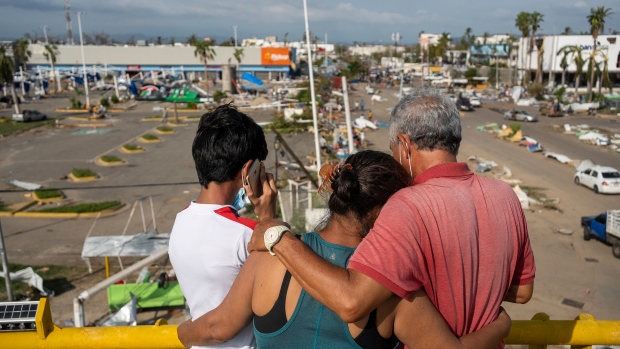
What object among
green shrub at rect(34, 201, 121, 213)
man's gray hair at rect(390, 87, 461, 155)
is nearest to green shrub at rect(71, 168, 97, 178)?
green shrub at rect(34, 201, 121, 213)

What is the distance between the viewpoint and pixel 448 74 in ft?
249

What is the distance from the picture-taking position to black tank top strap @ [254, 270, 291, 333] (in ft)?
Answer: 6.03

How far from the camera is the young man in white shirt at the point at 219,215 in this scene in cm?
226

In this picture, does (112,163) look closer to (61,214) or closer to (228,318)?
(61,214)

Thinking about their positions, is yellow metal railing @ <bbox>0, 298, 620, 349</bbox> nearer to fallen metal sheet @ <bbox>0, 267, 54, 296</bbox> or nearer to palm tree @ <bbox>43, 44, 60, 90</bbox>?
fallen metal sheet @ <bbox>0, 267, 54, 296</bbox>

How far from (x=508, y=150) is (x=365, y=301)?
30466 millimetres

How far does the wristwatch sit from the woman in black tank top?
71mm

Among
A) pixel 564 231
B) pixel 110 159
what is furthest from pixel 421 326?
pixel 110 159

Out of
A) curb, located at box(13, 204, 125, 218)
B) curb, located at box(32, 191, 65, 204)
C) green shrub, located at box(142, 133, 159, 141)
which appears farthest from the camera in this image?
green shrub, located at box(142, 133, 159, 141)

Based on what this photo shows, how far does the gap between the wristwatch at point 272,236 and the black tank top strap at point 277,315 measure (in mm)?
105

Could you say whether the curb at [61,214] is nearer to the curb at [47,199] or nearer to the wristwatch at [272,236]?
the curb at [47,199]

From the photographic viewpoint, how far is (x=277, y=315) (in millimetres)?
1861

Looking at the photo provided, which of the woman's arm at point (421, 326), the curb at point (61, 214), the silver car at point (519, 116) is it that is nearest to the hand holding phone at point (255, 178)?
the woman's arm at point (421, 326)

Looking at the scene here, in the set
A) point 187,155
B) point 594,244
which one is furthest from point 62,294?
point 187,155
